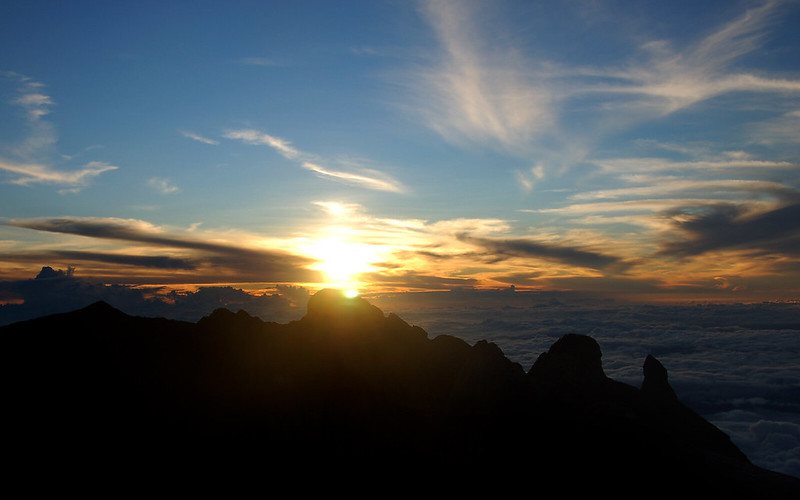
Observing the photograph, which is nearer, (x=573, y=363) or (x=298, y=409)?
(x=298, y=409)

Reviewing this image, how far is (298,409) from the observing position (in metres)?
70.5

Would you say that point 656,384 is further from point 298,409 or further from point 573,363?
point 298,409

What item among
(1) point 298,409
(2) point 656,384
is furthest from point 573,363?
(1) point 298,409

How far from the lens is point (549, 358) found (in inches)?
4702

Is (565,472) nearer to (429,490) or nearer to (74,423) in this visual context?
(429,490)

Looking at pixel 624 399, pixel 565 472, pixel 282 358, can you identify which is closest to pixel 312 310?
pixel 282 358

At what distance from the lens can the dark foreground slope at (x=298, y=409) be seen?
62.2 metres

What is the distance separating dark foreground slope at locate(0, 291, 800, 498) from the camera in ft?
204

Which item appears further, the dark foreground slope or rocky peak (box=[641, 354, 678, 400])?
rocky peak (box=[641, 354, 678, 400])

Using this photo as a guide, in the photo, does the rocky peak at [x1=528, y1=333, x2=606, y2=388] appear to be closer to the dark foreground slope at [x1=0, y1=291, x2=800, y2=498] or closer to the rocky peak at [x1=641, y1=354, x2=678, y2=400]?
the rocky peak at [x1=641, y1=354, x2=678, y2=400]

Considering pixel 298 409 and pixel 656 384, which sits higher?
pixel 298 409

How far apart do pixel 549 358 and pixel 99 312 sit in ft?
304

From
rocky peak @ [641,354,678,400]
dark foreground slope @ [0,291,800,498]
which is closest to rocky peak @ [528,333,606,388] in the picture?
rocky peak @ [641,354,678,400]

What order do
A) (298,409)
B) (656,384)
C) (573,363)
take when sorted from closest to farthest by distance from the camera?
(298,409), (573,363), (656,384)
